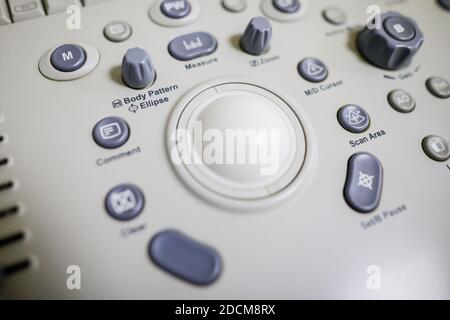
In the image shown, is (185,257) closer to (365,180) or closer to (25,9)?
(365,180)

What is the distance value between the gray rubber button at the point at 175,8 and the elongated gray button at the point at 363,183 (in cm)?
20

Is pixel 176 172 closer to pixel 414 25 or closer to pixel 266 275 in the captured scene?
pixel 266 275

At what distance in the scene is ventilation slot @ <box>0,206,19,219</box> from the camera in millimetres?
276

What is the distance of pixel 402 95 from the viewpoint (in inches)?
14.6

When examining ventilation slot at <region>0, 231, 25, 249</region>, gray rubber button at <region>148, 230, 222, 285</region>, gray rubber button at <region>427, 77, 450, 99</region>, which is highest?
gray rubber button at <region>427, 77, 450, 99</region>

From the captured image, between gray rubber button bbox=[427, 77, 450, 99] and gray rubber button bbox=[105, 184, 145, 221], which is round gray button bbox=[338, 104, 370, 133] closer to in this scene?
gray rubber button bbox=[427, 77, 450, 99]

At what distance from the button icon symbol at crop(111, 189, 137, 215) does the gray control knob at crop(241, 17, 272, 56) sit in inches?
6.8

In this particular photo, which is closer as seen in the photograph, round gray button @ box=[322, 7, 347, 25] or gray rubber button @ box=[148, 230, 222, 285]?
gray rubber button @ box=[148, 230, 222, 285]

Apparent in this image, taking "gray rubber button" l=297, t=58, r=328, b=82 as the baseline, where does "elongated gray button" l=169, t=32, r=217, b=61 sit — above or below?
above

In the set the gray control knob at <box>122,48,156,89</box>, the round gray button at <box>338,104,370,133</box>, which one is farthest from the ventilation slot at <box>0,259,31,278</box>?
the round gray button at <box>338,104,370,133</box>

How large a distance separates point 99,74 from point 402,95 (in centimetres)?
27

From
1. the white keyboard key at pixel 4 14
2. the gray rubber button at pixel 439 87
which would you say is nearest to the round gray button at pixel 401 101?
the gray rubber button at pixel 439 87

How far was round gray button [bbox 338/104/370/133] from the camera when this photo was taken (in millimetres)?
344

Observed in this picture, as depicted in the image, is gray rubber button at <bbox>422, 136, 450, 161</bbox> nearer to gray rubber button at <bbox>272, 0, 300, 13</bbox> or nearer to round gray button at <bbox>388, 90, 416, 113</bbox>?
round gray button at <bbox>388, 90, 416, 113</bbox>
